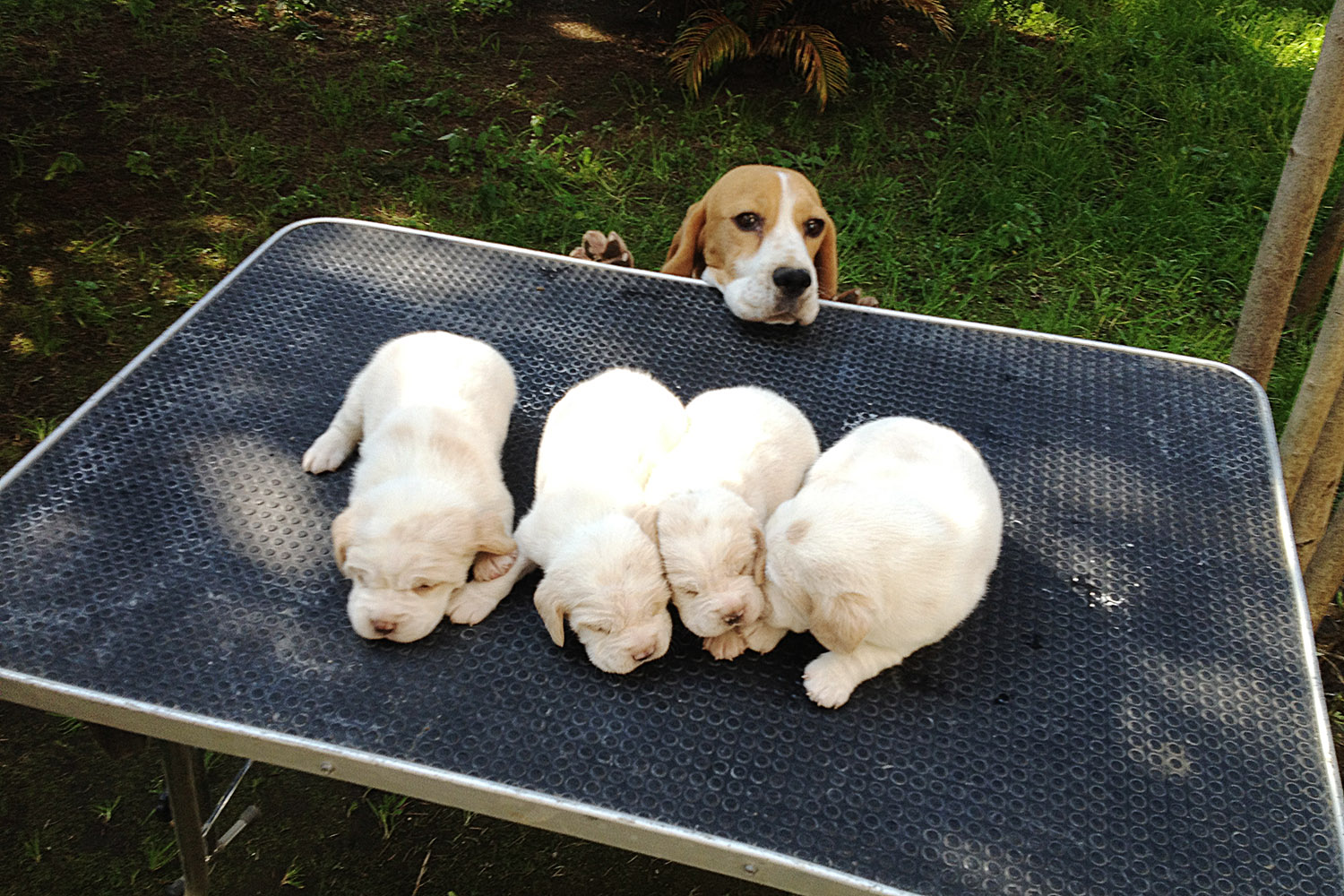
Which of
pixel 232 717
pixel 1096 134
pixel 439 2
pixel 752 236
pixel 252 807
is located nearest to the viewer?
pixel 232 717

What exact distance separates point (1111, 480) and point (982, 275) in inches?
117

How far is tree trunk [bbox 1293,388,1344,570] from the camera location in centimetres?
346

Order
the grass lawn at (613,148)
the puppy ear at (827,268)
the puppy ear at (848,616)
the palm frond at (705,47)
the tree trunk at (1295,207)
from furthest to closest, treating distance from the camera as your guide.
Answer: the palm frond at (705,47)
the grass lawn at (613,148)
the puppy ear at (827,268)
the tree trunk at (1295,207)
the puppy ear at (848,616)

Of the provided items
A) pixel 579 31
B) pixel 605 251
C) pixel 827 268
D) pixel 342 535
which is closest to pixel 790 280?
pixel 827 268

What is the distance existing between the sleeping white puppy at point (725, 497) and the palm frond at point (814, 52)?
4.54 metres

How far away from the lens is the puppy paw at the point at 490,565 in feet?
8.06

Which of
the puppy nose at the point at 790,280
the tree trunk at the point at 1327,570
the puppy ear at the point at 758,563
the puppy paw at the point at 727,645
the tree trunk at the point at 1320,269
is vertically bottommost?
the tree trunk at the point at 1327,570

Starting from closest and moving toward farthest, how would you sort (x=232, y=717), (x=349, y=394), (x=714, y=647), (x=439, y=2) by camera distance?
(x=232, y=717) → (x=714, y=647) → (x=349, y=394) → (x=439, y=2)

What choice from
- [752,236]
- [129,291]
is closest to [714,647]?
[752,236]

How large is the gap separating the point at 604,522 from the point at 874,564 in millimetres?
611

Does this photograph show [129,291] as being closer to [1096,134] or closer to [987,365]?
[987,365]

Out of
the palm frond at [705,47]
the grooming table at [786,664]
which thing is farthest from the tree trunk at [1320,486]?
the palm frond at [705,47]

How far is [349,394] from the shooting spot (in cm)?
291

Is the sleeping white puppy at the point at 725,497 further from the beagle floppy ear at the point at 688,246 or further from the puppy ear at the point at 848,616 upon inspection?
the beagle floppy ear at the point at 688,246
